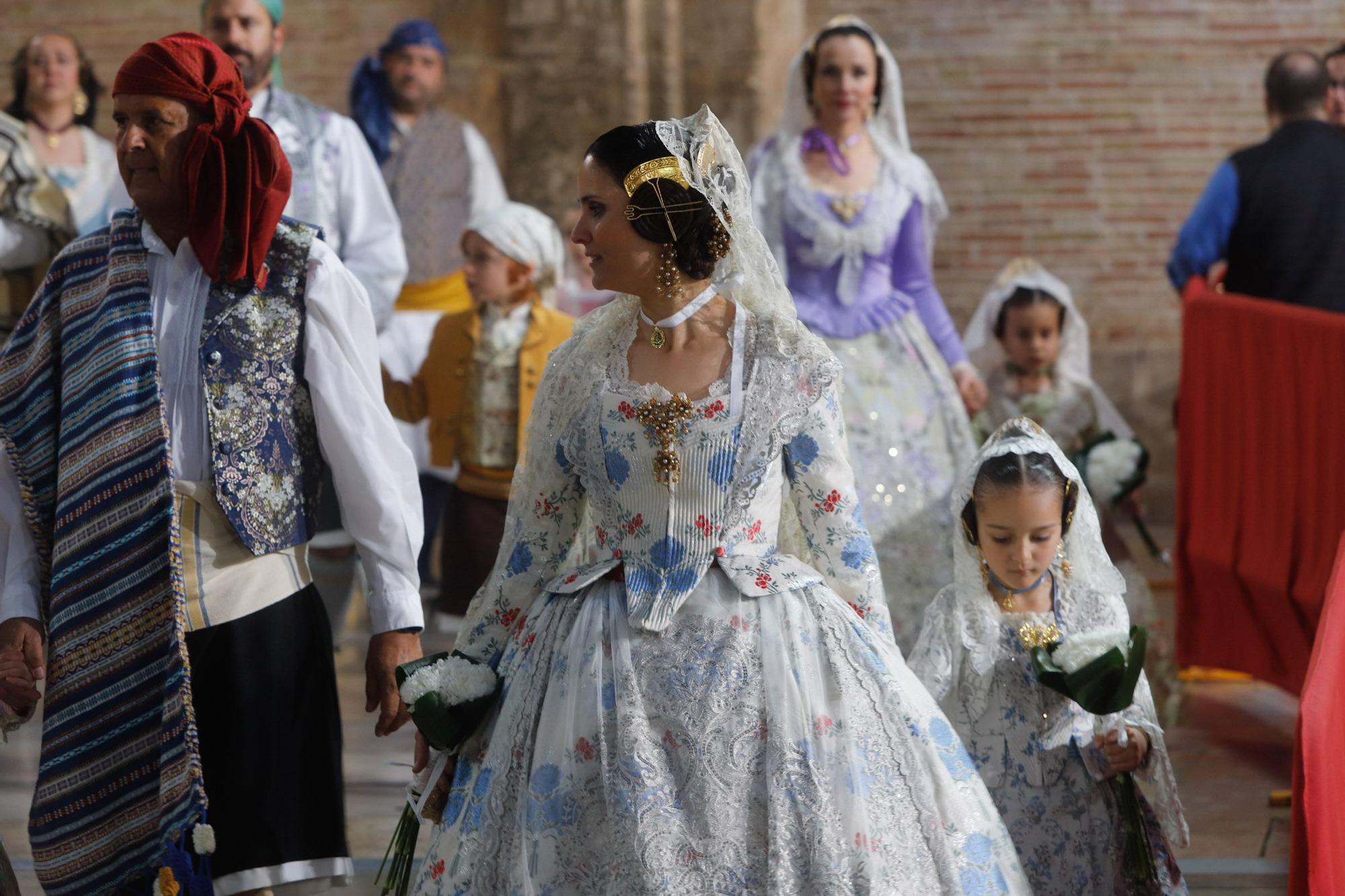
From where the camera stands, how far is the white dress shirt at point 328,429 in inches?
131

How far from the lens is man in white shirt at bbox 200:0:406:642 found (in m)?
5.07

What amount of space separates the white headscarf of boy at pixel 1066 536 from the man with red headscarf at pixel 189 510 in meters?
1.28

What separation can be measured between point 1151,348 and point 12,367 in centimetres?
806

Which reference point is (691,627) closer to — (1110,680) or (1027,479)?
(1110,680)

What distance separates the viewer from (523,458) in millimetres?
3369

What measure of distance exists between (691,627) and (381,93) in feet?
19.0

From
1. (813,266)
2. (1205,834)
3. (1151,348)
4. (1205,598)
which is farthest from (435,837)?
(1151,348)

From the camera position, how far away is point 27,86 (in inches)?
281

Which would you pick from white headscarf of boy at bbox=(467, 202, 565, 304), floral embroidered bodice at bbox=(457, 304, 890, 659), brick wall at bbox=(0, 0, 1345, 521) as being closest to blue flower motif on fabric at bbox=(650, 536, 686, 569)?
floral embroidered bodice at bbox=(457, 304, 890, 659)

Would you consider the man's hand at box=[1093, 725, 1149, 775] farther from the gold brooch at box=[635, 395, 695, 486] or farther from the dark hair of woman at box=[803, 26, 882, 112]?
the dark hair of woman at box=[803, 26, 882, 112]

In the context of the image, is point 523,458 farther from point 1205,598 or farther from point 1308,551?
point 1205,598

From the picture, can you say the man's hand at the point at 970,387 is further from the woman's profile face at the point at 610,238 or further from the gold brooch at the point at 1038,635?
the woman's profile face at the point at 610,238

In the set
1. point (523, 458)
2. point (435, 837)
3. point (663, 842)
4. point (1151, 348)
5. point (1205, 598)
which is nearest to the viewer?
point (663, 842)

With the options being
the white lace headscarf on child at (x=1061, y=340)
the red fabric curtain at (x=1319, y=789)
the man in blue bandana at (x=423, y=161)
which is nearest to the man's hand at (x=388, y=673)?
the red fabric curtain at (x=1319, y=789)
